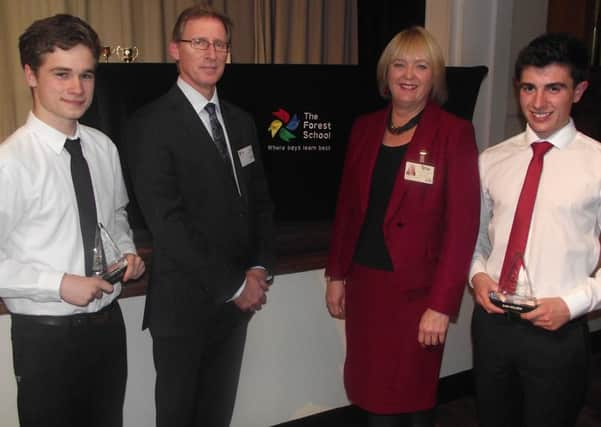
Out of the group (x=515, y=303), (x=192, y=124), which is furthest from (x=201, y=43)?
(x=515, y=303)

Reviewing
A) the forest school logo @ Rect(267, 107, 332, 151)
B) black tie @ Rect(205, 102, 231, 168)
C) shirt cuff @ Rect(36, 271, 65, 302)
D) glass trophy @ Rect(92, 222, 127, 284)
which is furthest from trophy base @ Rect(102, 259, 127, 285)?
the forest school logo @ Rect(267, 107, 332, 151)

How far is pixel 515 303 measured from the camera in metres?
1.52

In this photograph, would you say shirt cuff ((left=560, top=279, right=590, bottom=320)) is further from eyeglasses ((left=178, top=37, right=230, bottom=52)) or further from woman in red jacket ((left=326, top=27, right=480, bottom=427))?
eyeglasses ((left=178, top=37, right=230, bottom=52))

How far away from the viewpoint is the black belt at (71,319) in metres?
1.46

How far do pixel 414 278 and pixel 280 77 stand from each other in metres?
0.95

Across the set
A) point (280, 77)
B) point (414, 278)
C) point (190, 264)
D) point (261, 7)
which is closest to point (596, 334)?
point (414, 278)

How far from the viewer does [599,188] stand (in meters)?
1.57

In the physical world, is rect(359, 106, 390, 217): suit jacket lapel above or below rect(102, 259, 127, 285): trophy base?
above

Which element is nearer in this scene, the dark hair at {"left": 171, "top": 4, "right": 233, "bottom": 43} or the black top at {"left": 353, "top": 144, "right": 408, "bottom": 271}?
the dark hair at {"left": 171, "top": 4, "right": 233, "bottom": 43}

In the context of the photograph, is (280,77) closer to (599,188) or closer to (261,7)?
(599,188)

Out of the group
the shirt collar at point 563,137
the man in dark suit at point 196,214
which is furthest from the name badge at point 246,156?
the shirt collar at point 563,137

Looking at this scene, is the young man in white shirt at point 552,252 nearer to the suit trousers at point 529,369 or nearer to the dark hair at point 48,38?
the suit trousers at point 529,369

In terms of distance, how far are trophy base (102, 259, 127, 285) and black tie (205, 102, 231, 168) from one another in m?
0.44

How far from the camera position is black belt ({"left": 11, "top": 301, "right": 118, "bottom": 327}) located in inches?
57.4
